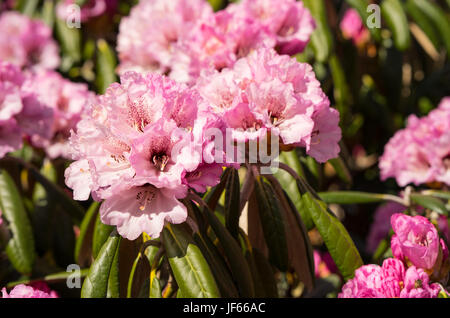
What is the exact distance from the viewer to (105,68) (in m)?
2.00

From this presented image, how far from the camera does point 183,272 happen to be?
0.92 meters

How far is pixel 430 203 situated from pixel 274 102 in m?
0.56

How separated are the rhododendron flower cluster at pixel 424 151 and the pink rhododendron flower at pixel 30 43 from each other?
1.33 metres

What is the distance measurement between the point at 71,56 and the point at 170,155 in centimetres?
146

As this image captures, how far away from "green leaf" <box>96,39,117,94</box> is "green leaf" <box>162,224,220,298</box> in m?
1.08

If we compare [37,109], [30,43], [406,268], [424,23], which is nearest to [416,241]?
[406,268]

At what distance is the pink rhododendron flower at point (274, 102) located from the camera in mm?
1006

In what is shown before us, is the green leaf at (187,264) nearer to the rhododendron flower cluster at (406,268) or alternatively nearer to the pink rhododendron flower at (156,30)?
the rhododendron flower cluster at (406,268)

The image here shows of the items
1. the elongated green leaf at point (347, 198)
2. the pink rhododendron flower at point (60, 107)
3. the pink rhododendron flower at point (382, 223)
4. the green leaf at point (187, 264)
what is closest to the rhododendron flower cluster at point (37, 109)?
the pink rhododendron flower at point (60, 107)

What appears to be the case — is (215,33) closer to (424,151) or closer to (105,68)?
(424,151)

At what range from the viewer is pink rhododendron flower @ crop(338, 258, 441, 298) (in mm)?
1007

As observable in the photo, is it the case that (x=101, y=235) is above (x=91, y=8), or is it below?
below

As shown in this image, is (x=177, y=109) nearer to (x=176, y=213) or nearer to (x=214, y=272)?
(x=176, y=213)

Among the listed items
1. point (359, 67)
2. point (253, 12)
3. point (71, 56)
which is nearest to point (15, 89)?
point (253, 12)
